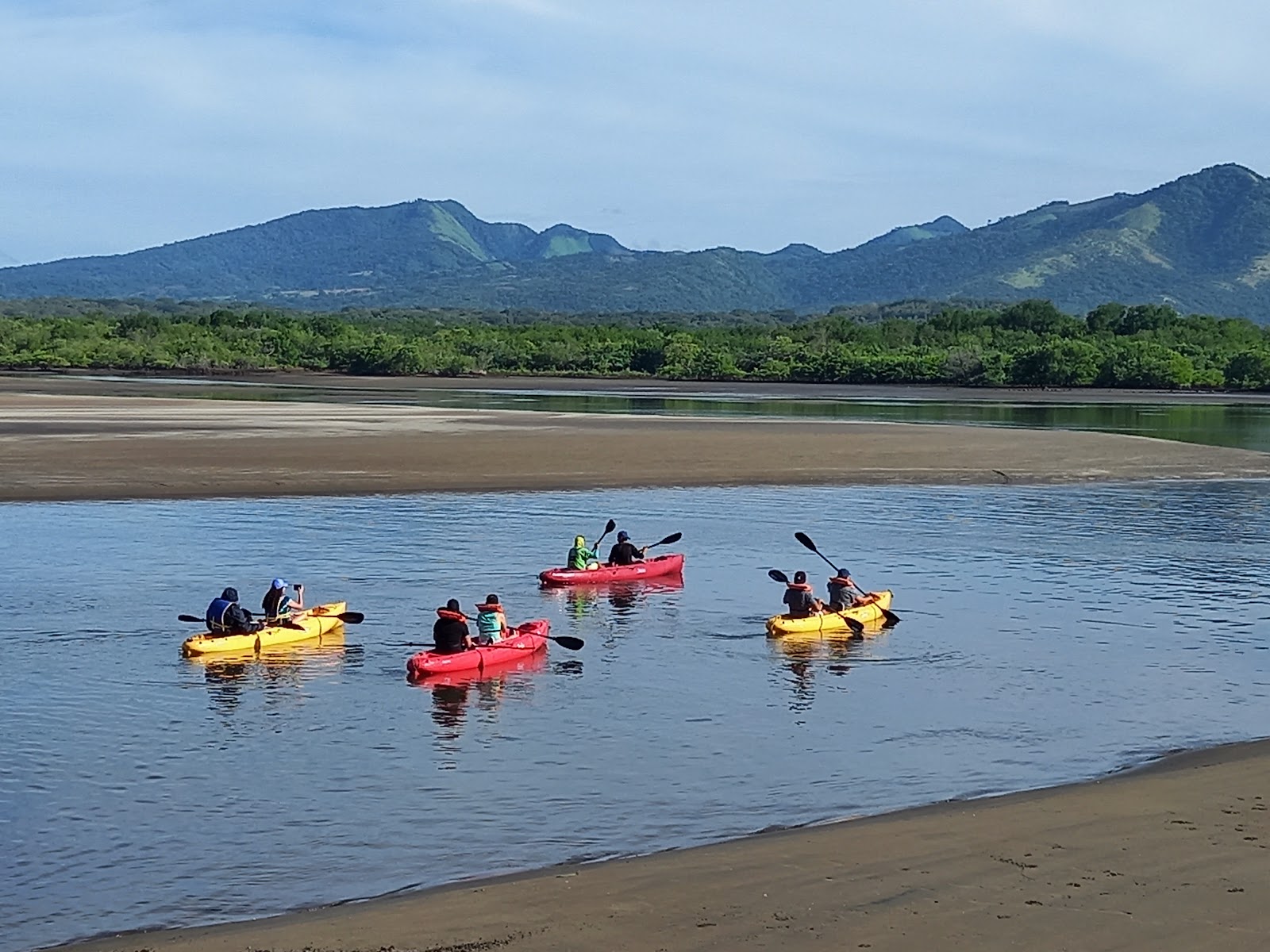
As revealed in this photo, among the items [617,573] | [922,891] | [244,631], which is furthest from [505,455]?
[922,891]

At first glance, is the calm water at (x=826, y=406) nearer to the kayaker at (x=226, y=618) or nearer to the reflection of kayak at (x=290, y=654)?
the reflection of kayak at (x=290, y=654)

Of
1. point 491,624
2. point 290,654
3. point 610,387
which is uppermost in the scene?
point 610,387

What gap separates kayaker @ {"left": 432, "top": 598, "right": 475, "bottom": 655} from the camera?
1895 centimetres

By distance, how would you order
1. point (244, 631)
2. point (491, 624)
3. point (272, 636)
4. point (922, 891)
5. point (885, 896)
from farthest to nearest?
point (272, 636)
point (244, 631)
point (491, 624)
point (922, 891)
point (885, 896)

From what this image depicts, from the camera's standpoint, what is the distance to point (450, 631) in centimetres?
1897

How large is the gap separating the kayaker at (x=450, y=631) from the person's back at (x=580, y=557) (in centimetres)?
701

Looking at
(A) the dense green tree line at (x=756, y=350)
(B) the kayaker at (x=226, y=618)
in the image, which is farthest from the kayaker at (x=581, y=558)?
(A) the dense green tree line at (x=756, y=350)

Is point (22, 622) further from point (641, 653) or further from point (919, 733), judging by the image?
point (919, 733)

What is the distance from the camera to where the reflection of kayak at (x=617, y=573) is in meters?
25.8

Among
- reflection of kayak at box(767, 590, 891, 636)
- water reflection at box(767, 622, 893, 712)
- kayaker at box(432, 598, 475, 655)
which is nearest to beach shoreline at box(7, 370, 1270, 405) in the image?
reflection of kayak at box(767, 590, 891, 636)

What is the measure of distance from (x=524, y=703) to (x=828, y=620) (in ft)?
18.3

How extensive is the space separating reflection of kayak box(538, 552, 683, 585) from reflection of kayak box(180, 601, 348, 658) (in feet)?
15.9

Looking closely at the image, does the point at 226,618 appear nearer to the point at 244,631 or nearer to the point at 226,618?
the point at 226,618

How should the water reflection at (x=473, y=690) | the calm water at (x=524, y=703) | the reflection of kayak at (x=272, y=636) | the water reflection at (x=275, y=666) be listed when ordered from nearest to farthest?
the calm water at (x=524, y=703), the water reflection at (x=473, y=690), the water reflection at (x=275, y=666), the reflection of kayak at (x=272, y=636)
